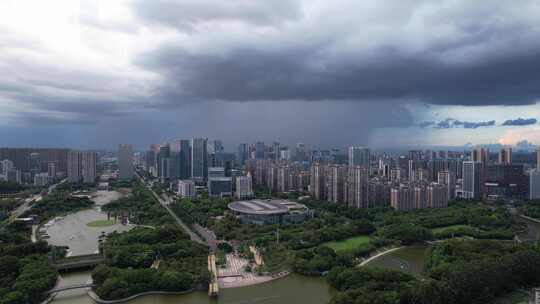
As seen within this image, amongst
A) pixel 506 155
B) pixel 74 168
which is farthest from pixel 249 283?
pixel 74 168

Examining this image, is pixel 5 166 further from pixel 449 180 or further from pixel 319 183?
pixel 449 180

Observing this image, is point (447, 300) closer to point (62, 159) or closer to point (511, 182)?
point (511, 182)

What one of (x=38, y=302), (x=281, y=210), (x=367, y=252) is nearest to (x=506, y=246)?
(x=367, y=252)

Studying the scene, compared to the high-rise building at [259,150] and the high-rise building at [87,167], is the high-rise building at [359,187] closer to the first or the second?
the high-rise building at [87,167]

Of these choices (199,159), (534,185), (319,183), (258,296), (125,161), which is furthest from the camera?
(125,161)

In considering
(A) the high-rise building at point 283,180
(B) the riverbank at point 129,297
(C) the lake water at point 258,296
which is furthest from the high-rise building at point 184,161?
(B) the riverbank at point 129,297

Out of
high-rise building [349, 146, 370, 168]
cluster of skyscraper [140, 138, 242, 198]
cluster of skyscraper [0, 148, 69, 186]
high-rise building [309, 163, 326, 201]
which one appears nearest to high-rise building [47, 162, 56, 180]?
cluster of skyscraper [0, 148, 69, 186]
